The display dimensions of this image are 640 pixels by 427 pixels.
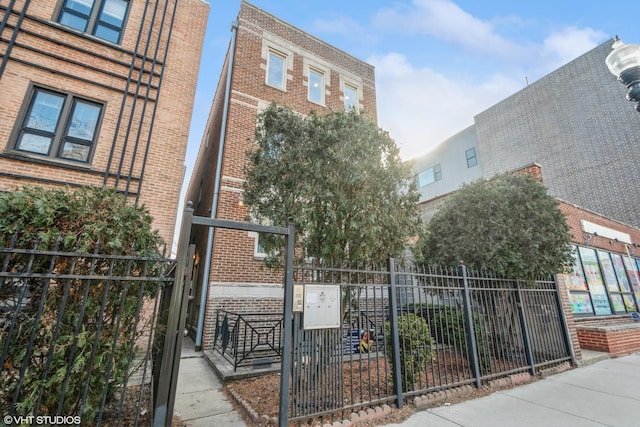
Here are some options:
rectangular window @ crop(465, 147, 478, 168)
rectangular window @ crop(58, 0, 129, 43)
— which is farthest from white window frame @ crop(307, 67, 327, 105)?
rectangular window @ crop(465, 147, 478, 168)

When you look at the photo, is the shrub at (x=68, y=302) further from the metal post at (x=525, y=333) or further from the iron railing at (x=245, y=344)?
the metal post at (x=525, y=333)

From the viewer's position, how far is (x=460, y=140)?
24781mm

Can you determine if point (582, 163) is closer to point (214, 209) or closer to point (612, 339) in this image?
point (612, 339)

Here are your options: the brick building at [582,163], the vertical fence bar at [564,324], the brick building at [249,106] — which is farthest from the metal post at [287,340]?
the brick building at [582,163]

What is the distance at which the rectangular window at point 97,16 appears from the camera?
7.34m

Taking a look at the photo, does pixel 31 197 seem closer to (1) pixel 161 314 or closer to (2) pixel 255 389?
(1) pixel 161 314

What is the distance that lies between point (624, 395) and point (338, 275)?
5385 mm

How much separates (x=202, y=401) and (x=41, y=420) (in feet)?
7.14

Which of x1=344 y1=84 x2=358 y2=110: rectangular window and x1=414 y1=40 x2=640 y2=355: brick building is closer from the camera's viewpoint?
x1=414 y1=40 x2=640 y2=355: brick building

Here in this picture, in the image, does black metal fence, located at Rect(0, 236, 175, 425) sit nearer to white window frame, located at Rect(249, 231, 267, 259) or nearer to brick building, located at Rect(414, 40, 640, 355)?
white window frame, located at Rect(249, 231, 267, 259)

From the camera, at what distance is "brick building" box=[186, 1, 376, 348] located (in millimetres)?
8367

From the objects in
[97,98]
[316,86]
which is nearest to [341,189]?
[97,98]

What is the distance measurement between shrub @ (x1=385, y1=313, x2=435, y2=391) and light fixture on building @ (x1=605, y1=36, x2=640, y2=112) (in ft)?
14.5

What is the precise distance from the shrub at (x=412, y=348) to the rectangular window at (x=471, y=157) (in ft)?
71.6
